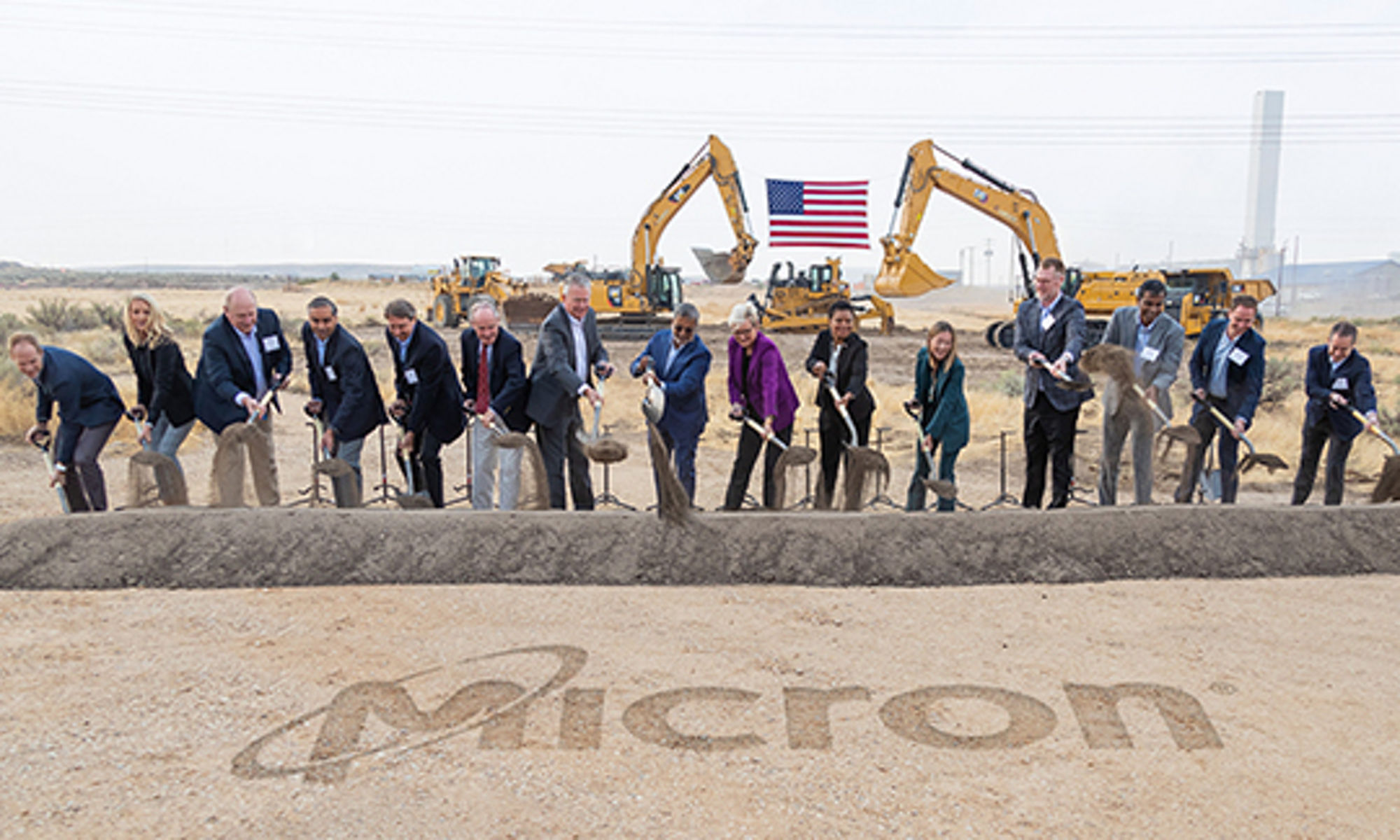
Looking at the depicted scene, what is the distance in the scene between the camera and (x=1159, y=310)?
6.25 metres

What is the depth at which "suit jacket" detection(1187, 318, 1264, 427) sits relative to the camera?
6.31m

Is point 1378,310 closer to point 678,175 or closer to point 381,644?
point 678,175

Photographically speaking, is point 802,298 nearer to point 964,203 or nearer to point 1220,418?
point 964,203

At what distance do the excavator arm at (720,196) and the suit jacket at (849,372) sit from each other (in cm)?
1586

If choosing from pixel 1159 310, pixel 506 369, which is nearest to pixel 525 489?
pixel 506 369

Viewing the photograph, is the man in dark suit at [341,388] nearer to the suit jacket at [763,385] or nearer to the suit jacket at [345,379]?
the suit jacket at [345,379]

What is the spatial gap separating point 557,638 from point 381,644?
74 cm

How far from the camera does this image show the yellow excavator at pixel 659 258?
2148 centimetres

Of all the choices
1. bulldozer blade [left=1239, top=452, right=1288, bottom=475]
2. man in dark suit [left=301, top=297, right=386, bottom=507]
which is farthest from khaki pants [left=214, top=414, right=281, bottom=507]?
bulldozer blade [left=1239, top=452, right=1288, bottom=475]

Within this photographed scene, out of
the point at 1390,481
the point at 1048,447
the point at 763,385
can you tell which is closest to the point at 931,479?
the point at 1048,447

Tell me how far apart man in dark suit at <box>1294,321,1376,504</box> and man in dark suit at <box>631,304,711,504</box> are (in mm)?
3944

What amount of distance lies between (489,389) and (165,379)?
6.31 feet

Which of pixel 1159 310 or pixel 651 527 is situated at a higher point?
pixel 1159 310

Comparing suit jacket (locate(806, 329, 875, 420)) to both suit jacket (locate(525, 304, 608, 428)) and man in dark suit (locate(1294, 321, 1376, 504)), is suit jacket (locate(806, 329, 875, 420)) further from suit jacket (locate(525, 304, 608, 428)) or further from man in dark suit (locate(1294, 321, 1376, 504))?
man in dark suit (locate(1294, 321, 1376, 504))
